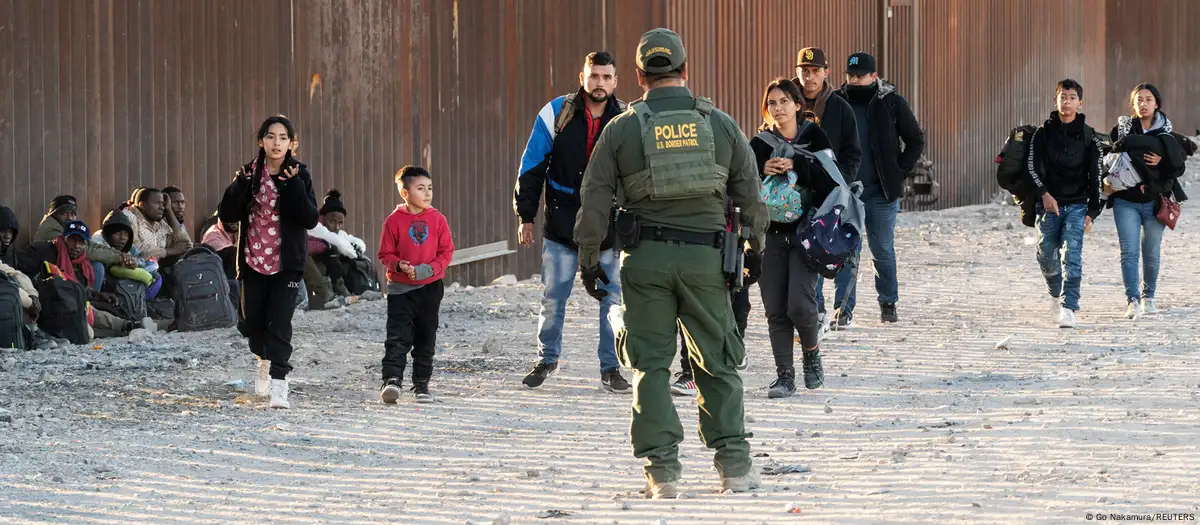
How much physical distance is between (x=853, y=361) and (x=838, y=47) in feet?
41.7

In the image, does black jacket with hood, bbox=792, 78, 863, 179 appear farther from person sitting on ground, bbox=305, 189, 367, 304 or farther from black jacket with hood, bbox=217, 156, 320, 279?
person sitting on ground, bbox=305, 189, 367, 304

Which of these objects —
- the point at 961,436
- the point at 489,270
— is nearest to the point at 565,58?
the point at 489,270

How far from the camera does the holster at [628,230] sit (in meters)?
5.79

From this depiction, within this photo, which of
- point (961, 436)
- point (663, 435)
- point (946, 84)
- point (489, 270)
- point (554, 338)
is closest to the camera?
point (663, 435)

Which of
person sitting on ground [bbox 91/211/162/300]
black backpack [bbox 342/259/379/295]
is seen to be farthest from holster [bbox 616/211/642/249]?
black backpack [bbox 342/259/379/295]

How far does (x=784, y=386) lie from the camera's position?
8219 millimetres

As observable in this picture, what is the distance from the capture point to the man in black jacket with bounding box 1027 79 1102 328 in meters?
10.7

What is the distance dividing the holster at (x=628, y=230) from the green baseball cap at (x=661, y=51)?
1.75 feet

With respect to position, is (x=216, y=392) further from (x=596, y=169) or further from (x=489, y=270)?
(x=489, y=270)

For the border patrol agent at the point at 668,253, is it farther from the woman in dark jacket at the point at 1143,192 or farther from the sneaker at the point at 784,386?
the woman in dark jacket at the point at 1143,192

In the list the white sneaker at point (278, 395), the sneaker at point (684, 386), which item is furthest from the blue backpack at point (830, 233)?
the white sneaker at point (278, 395)

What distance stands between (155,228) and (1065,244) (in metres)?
6.02

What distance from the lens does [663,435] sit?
18.9ft

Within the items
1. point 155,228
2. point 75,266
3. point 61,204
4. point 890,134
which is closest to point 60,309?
point 75,266
